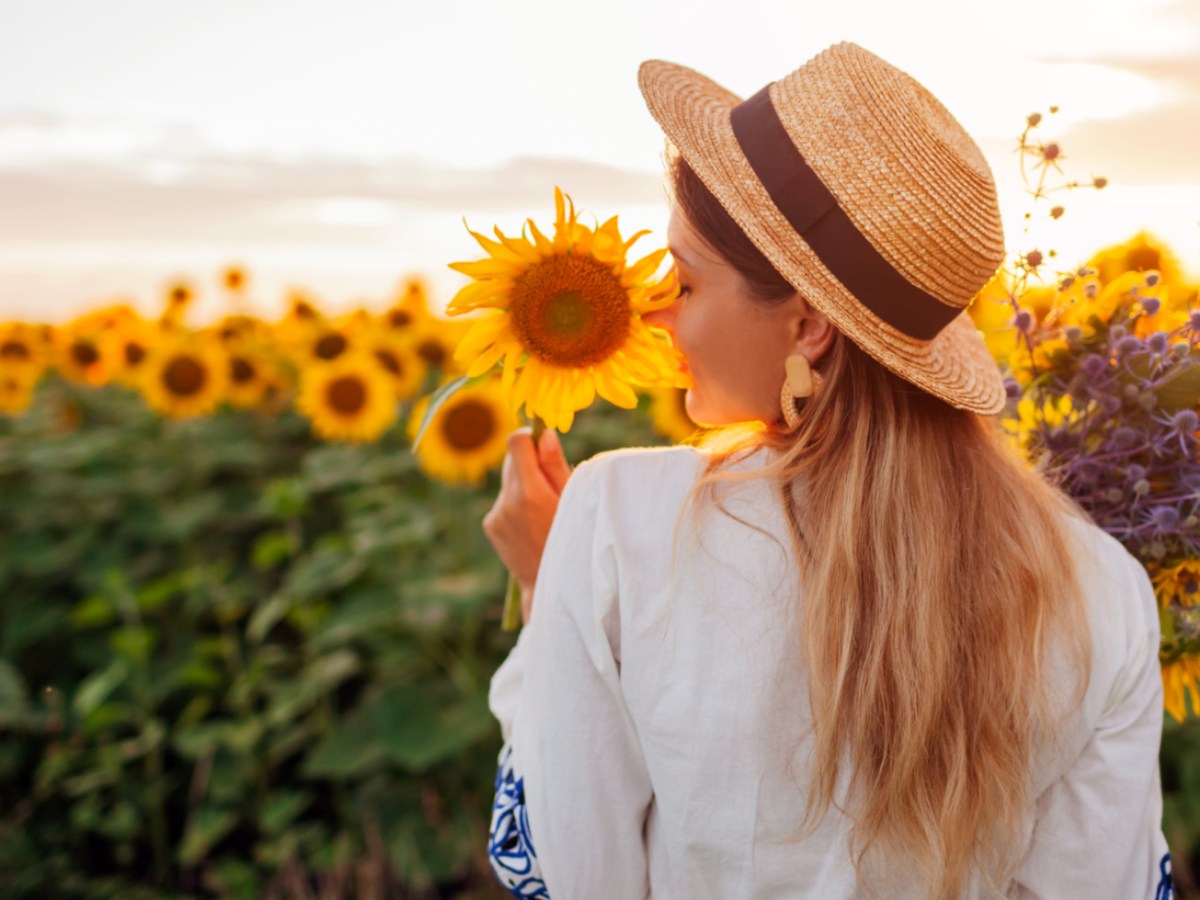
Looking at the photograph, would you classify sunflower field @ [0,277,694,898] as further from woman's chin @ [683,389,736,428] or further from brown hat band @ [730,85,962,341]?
brown hat band @ [730,85,962,341]

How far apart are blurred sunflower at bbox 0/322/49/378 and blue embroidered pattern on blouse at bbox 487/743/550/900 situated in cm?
470

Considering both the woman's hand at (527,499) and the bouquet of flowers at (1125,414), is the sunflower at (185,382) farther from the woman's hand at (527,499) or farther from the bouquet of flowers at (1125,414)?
the bouquet of flowers at (1125,414)

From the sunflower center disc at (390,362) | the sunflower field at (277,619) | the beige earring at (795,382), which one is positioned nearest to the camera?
the beige earring at (795,382)

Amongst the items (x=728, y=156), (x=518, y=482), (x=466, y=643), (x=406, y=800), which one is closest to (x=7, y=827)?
(x=406, y=800)

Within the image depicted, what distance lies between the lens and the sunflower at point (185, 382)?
4375 millimetres

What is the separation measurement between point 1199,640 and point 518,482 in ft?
3.29

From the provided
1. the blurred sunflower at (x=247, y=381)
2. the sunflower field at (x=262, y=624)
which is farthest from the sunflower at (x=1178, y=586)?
the blurred sunflower at (x=247, y=381)

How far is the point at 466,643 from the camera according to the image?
3080mm

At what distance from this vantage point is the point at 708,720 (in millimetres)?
1229

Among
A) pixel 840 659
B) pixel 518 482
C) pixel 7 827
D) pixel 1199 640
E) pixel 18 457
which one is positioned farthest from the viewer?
pixel 18 457

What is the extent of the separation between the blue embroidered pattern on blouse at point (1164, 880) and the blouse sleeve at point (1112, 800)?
6 cm

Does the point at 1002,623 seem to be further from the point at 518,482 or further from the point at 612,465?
the point at 518,482

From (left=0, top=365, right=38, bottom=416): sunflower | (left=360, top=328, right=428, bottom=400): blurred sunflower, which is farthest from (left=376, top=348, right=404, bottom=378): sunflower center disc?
(left=0, top=365, right=38, bottom=416): sunflower

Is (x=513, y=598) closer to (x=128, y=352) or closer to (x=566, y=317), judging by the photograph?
(x=566, y=317)
